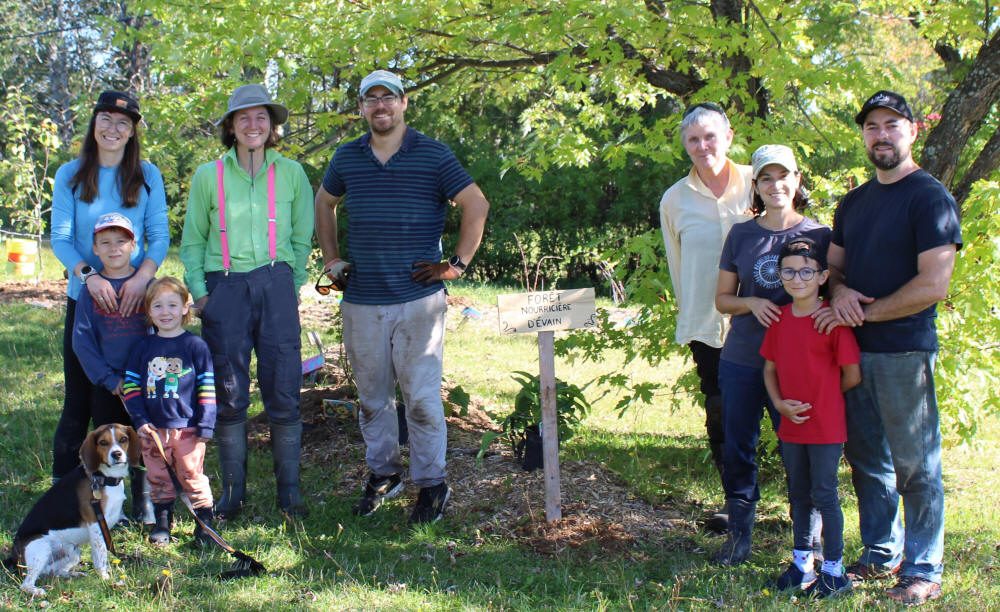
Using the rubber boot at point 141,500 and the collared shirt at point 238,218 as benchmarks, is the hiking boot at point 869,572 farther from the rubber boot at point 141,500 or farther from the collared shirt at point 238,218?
the rubber boot at point 141,500

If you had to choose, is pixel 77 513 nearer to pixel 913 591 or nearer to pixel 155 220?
pixel 155 220

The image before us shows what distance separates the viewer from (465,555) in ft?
13.3

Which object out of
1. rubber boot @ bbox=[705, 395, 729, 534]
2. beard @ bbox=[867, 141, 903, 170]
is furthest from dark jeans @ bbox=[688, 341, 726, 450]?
beard @ bbox=[867, 141, 903, 170]

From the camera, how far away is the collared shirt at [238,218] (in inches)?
167

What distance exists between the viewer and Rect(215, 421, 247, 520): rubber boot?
4.39 meters

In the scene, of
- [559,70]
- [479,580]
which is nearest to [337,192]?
[559,70]

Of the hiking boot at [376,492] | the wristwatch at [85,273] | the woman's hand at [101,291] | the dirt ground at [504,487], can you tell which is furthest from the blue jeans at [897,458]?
the wristwatch at [85,273]

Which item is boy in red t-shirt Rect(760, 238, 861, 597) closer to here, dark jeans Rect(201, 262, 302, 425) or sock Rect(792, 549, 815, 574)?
sock Rect(792, 549, 815, 574)

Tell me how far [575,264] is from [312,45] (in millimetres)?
8433

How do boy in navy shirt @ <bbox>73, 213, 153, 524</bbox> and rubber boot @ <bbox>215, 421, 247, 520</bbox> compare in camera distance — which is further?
rubber boot @ <bbox>215, 421, 247, 520</bbox>

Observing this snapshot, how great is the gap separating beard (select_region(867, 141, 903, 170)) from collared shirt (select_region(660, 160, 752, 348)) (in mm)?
702

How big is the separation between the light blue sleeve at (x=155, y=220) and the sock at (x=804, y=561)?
3170 mm

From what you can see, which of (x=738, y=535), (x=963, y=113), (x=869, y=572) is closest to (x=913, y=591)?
(x=869, y=572)

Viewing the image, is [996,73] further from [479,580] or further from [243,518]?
[243,518]
